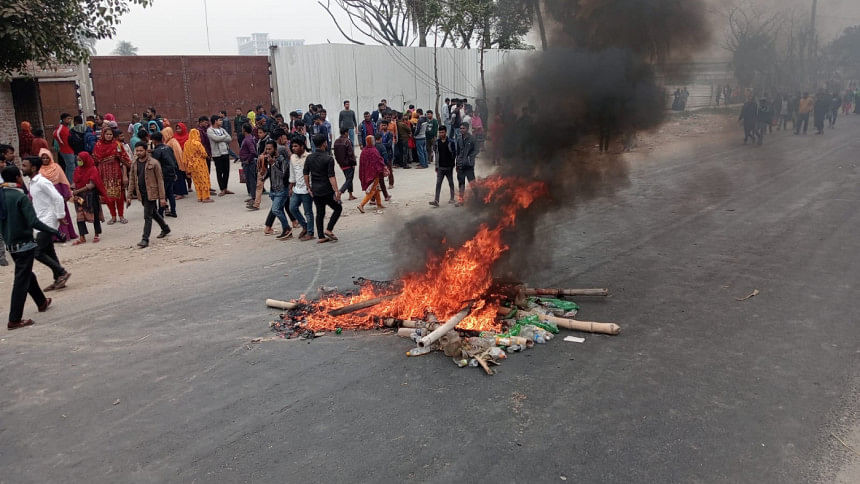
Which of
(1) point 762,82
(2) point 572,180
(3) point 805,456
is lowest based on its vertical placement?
(3) point 805,456

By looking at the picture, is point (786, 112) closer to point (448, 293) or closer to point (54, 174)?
point (448, 293)

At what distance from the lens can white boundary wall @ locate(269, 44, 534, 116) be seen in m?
20.8

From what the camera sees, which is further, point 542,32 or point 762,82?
point 762,82

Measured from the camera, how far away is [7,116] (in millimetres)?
16812

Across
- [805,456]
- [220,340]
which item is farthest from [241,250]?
[805,456]

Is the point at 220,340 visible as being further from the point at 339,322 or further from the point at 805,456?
the point at 805,456

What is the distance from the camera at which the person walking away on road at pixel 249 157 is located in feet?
39.9

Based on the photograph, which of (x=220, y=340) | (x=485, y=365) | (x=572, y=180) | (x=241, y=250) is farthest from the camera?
(x=241, y=250)

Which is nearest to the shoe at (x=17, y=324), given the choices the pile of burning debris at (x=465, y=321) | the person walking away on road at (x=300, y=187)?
the pile of burning debris at (x=465, y=321)

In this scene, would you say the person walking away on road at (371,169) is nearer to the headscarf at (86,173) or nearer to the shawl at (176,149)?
the shawl at (176,149)

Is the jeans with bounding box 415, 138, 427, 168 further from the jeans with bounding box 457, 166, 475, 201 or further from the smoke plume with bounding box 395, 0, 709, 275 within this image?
the smoke plume with bounding box 395, 0, 709, 275

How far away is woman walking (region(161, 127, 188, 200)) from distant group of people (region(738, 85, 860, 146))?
41.8 ft

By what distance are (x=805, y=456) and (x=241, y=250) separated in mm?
7584

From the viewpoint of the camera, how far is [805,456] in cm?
354
